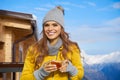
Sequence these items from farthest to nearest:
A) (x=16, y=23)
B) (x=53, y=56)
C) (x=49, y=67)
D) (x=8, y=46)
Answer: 1. (x=8, y=46)
2. (x=16, y=23)
3. (x=53, y=56)
4. (x=49, y=67)

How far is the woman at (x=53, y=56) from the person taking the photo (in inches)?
73.2

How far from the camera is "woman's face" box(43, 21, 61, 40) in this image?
1.97 metres

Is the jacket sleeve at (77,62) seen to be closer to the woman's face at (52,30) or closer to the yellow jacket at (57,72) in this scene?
the yellow jacket at (57,72)

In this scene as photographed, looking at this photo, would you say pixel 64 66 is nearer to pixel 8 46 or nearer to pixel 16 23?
pixel 16 23

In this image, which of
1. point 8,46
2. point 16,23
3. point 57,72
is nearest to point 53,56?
point 57,72

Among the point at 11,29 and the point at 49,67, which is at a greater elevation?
the point at 11,29

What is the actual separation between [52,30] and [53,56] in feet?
0.51

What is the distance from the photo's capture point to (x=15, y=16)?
16.7 ft

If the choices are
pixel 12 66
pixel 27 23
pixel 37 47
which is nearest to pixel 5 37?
pixel 27 23

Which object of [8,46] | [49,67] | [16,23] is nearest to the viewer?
[49,67]

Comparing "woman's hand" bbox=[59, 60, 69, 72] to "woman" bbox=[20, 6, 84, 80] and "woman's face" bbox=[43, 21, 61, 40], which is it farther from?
"woman's face" bbox=[43, 21, 61, 40]

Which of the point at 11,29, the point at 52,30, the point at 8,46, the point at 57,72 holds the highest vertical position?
the point at 11,29

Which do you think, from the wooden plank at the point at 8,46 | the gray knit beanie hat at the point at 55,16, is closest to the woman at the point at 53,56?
the gray knit beanie hat at the point at 55,16

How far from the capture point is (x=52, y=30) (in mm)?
1971
